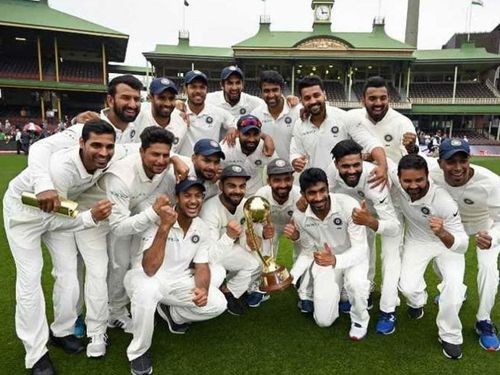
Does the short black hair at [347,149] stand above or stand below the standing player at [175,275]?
above

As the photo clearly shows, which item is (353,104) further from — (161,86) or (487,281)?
(487,281)

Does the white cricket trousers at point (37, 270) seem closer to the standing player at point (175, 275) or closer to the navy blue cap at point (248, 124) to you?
the standing player at point (175, 275)

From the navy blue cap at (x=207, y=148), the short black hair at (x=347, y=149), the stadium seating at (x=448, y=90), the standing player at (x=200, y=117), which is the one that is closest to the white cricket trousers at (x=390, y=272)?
the short black hair at (x=347, y=149)

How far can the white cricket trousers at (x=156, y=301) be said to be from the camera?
11.5 feet

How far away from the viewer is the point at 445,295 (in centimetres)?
389

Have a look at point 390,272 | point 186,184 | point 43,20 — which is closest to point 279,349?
point 390,272

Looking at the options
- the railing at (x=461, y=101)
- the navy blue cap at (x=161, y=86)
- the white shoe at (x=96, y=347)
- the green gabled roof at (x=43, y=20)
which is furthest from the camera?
the railing at (x=461, y=101)

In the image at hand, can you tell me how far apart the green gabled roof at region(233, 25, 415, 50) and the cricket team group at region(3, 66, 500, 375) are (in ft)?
109

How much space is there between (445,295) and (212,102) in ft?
13.2

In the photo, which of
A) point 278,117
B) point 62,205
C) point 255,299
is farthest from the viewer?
point 278,117

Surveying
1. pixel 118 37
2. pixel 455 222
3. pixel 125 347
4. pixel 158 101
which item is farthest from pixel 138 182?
pixel 118 37

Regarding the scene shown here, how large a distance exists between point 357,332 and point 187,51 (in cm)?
3687

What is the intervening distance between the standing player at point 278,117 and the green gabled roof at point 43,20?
1222 inches

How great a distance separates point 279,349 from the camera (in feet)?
13.0
